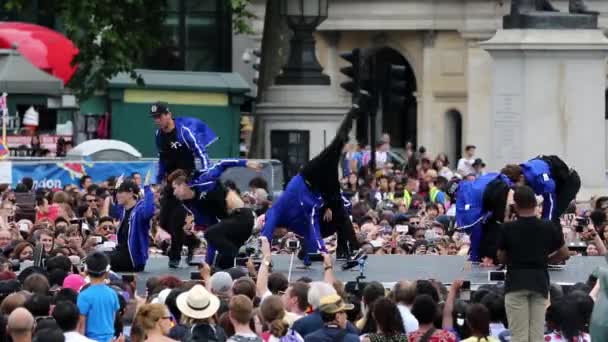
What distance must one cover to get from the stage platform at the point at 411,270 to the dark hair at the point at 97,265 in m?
4.57

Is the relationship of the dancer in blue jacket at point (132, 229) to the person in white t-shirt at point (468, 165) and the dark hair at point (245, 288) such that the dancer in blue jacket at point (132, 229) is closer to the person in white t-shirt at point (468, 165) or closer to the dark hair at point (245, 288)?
the dark hair at point (245, 288)

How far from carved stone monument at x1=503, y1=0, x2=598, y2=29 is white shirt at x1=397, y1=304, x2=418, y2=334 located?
17.0 meters

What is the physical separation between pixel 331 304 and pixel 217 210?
793 cm

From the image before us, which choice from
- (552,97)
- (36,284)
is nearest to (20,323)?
(36,284)

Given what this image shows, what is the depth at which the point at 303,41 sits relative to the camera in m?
45.5

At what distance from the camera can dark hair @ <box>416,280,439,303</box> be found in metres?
20.1

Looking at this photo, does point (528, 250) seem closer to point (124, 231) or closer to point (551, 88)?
point (124, 231)

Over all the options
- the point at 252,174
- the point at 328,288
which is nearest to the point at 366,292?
the point at 328,288

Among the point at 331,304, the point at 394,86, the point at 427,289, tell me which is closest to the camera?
the point at 331,304

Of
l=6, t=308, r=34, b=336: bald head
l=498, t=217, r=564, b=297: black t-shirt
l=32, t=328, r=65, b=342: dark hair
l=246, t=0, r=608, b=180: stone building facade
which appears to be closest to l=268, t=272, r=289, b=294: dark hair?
l=498, t=217, r=564, b=297: black t-shirt

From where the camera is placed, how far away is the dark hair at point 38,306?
19.4m

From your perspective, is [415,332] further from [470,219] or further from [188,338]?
[470,219]

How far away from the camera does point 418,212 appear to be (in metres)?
34.8

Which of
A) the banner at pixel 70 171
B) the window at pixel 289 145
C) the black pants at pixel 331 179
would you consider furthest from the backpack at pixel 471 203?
the window at pixel 289 145
